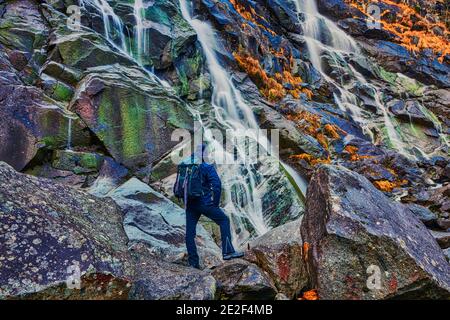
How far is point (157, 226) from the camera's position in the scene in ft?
27.9

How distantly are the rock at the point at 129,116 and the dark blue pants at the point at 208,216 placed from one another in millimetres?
5419

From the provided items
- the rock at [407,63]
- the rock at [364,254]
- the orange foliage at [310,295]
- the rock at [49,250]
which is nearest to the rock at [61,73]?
the rock at [49,250]

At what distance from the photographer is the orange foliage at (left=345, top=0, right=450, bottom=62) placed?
32.3 meters

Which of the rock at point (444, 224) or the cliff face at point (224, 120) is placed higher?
the cliff face at point (224, 120)

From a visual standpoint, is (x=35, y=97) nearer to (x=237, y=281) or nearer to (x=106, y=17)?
(x=106, y=17)

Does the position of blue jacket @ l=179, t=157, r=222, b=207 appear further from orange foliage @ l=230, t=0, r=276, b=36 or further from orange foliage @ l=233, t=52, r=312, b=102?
orange foliage @ l=230, t=0, r=276, b=36

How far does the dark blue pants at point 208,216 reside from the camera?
22.4 feet

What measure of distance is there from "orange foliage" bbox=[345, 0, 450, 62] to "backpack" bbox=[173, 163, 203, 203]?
30.1 meters

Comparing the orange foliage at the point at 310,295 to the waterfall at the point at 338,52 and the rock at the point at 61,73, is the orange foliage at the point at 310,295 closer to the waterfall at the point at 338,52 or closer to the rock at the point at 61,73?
the rock at the point at 61,73

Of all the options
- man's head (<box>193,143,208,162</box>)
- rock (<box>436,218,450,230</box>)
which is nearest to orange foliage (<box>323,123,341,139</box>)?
rock (<box>436,218,450,230</box>)

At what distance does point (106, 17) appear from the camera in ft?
56.5

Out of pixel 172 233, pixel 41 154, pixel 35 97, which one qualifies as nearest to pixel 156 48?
pixel 35 97

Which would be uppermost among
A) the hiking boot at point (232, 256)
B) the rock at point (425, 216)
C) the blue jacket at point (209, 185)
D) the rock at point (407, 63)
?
the rock at point (407, 63)

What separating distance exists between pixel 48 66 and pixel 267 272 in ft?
35.9
